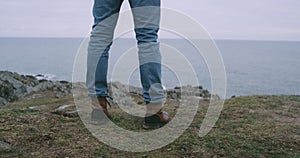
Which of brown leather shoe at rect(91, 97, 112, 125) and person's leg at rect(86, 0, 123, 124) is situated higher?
person's leg at rect(86, 0, 123, 124)

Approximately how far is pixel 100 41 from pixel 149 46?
0.55 m

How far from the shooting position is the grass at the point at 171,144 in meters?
3.20

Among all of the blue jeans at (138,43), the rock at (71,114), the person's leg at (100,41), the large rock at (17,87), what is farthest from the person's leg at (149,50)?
the large rock at (17,87)

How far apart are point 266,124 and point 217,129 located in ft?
2.53

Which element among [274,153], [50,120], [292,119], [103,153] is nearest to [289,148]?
[274,153]

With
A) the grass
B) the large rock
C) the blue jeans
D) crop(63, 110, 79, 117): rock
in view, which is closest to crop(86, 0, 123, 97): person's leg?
the blue jeans

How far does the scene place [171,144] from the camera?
340cm

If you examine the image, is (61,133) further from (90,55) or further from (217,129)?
(217,129)

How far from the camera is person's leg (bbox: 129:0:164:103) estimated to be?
3.64 meters

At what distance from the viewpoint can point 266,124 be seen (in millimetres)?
4355

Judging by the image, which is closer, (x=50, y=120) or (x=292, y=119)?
(x=50, y=120)

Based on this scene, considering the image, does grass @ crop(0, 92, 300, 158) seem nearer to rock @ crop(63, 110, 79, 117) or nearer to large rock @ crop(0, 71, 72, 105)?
rock @ crop(63, 110, 79, 117)

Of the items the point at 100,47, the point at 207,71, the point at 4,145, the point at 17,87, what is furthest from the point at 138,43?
the point at 207,71

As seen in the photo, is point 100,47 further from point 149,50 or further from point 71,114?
point 71,114
